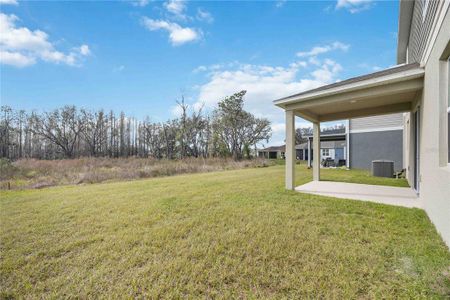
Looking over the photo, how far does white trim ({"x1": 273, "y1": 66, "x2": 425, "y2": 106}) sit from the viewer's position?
482 cm

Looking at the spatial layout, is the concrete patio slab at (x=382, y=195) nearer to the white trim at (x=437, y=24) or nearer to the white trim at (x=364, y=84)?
the white trim at (x=364, y=84)

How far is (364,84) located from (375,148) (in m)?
11.6

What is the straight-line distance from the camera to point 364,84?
17.9 ft

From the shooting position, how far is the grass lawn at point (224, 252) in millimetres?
2225

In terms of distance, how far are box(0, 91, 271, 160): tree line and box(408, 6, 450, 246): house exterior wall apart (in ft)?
80.8

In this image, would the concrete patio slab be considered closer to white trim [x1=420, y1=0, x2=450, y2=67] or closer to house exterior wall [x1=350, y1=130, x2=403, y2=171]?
white trim [x1=420, y1=0, x2=450, y2=67]

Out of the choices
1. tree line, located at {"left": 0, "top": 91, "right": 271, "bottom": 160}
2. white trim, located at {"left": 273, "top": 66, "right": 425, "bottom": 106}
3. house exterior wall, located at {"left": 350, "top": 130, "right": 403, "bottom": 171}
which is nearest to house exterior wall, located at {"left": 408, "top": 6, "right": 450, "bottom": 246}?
white trim, located at {"left": 273, "top": 66, "right": 425, "bottom": 106}

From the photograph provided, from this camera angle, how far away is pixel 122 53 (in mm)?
11367

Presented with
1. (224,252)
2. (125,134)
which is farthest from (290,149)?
(125,134)

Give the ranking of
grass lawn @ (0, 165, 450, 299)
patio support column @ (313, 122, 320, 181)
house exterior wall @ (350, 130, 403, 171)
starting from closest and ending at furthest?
grass lawn @ (0, 165, 450, 299)
patio support column @ (313, 122, 320, 181)
house exterior wall @ (350, 130, 403, 171)

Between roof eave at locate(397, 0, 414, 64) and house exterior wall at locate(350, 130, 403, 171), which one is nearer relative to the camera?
roof eave at locate(397, 0, 414, 64)

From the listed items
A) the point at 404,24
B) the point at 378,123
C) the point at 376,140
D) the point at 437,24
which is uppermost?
the point at 404,24

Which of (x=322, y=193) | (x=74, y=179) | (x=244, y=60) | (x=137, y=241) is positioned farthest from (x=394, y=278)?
(x=244, y=60)

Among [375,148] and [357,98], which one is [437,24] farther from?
[375,148]
